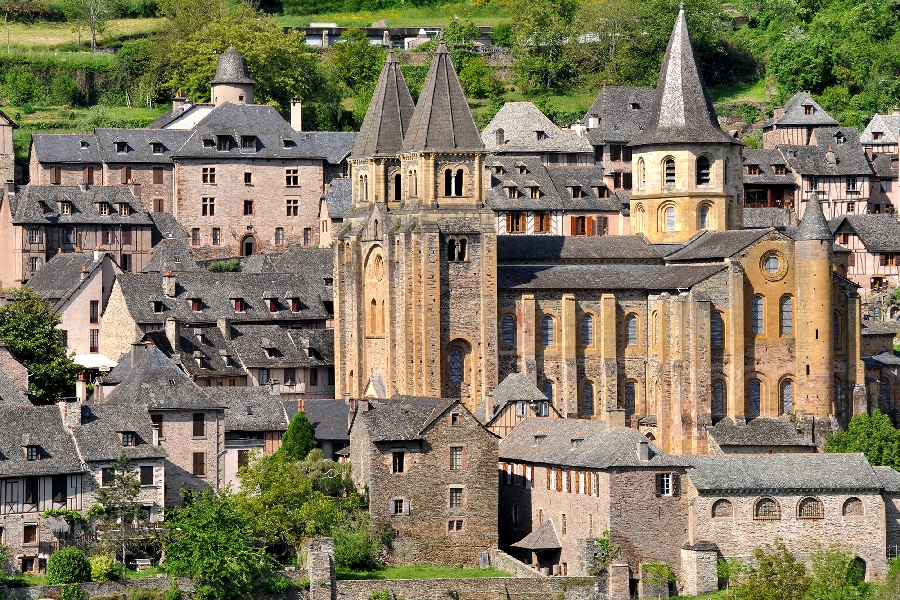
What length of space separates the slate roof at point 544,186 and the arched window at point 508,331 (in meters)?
22.5

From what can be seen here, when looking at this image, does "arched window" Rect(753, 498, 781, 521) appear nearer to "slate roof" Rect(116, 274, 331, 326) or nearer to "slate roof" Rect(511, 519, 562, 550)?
"slate roof" Rect(511, 519, 562, 550)

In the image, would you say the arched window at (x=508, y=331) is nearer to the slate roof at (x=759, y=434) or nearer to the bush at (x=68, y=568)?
the slate roof at (x=759, y=434)

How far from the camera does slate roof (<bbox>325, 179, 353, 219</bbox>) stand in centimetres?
12056

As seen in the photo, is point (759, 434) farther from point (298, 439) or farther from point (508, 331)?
point (298, 439)

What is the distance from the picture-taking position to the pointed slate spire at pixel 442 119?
96.1 metres

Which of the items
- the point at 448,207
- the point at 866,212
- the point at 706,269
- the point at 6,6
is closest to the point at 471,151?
the point at 448,207

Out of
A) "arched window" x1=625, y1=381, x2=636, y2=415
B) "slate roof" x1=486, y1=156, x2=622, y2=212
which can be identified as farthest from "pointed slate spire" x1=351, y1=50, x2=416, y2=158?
"slate roof" x1=486, y1=156, x2=622, y2=212

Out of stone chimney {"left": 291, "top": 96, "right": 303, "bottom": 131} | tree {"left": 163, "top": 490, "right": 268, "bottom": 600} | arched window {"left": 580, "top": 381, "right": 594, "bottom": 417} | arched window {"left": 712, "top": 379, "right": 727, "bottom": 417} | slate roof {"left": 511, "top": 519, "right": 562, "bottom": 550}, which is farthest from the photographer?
stone chimney {"left": 291, "top": 96, "right": 303, "bottom": 131}

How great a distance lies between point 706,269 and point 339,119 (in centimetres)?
4736

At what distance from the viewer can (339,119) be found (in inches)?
5512

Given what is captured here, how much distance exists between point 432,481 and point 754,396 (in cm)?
1944

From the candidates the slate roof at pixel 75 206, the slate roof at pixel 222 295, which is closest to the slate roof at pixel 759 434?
the slate roof at pixel 222 295

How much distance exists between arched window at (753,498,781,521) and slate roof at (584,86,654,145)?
49.7 meters

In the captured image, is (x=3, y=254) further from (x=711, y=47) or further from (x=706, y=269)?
(x=711, y=47)
